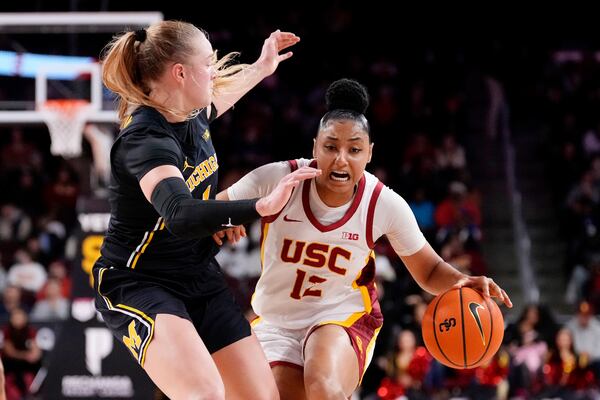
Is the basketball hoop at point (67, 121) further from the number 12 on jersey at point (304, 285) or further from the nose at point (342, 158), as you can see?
the nose at point (342, 158)

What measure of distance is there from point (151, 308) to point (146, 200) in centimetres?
44

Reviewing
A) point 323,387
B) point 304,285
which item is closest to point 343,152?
point 304,285

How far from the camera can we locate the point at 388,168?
1391 centimetres

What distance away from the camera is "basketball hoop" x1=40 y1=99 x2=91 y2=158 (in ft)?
28.3

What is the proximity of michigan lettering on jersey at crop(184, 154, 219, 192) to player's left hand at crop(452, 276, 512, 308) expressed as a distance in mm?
1363

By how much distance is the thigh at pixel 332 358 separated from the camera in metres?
4.37

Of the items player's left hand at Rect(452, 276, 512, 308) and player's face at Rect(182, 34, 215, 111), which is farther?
player's left hand at Rect(452, 276, 512, 308)

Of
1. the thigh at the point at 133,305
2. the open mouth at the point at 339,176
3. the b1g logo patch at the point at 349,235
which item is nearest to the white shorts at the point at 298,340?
the b1g logo patch at the point at 349,235

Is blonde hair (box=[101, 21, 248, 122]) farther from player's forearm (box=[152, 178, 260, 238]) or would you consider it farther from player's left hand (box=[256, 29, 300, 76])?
player's left hand (box=[256, 29, 300, 76])

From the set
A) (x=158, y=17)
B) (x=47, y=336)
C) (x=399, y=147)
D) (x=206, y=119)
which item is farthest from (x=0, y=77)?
(x=399, y=147)

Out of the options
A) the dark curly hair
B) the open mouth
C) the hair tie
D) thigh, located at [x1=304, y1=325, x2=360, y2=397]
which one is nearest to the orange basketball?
thigh, located at [x1=304, y1=325, x2=360, y2=397]

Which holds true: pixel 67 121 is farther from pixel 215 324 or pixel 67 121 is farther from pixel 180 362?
pixel 180 362

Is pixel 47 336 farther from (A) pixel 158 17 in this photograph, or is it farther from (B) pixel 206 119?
(B) pixel 206 119

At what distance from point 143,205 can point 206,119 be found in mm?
689
